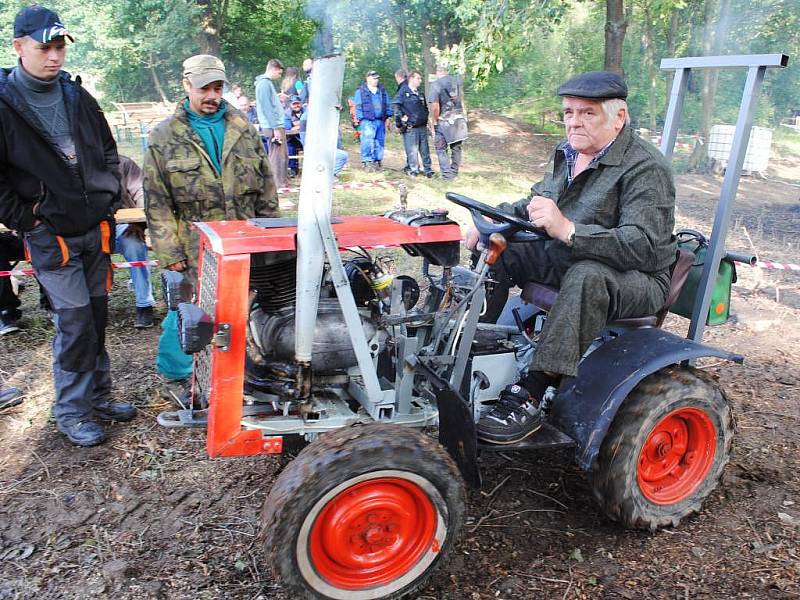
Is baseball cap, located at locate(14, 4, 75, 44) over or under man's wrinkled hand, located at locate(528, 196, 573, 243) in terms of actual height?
over

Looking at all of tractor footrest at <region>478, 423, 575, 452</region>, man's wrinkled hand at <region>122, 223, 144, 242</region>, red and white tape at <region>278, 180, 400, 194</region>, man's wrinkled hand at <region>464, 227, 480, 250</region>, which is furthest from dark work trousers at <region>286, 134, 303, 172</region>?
tractor footrest at <region>478, 423, 575, 452</region>

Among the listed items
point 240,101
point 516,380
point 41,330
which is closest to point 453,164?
point 240,101

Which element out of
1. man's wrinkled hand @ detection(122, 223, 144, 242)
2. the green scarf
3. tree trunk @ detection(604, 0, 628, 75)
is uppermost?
tree trunk @ detection(604, 0, 628, 75)

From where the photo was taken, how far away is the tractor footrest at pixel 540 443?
8.98 feet

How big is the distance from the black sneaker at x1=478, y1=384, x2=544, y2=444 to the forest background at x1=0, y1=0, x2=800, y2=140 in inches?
543

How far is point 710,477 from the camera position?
302 centimetres

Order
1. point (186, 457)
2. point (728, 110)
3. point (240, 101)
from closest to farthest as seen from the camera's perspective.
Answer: point (186, 457), point (240, 101), point (728, 110)

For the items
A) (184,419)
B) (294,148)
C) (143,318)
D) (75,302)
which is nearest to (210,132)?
(75,302)

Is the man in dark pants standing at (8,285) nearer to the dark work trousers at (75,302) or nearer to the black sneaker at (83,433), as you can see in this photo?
the dark work trousers at (75,302)

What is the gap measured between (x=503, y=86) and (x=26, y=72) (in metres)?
23.4

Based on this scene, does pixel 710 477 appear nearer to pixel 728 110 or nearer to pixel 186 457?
pixel 186 457

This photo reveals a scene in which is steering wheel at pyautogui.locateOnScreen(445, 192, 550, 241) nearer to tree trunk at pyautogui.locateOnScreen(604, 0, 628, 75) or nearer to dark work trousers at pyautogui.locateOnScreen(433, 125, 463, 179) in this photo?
tree trunk at pyautogui.locateOnScreen(604, 0, 628, 75)

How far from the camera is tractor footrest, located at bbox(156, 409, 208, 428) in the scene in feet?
9.51

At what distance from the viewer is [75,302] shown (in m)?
3.43
